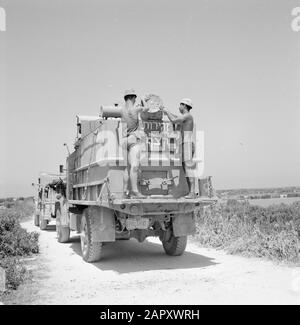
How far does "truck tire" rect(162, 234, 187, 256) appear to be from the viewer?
31.5ft

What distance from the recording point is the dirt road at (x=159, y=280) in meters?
5.97

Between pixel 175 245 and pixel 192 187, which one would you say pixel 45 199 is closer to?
pixel 175 245

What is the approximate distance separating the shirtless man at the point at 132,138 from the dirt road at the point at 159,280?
1652 mm

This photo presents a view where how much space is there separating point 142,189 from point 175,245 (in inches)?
83.0

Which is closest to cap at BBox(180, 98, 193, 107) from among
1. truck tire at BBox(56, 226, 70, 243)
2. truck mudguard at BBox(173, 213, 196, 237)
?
truck mudguard at BBox(173, 213, 196, 237)

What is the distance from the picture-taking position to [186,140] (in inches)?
338

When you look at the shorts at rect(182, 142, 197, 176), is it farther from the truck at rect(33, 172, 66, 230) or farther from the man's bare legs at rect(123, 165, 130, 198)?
the truck at rect(33, 172, 66, 230)

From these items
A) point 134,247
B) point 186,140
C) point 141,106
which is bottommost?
point 134,247

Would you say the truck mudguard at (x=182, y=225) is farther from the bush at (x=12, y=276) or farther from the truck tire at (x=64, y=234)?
the truck tire at (x=64, y=234)

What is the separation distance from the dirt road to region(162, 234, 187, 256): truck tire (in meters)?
0.18

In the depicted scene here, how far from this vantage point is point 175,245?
31.8 feet
